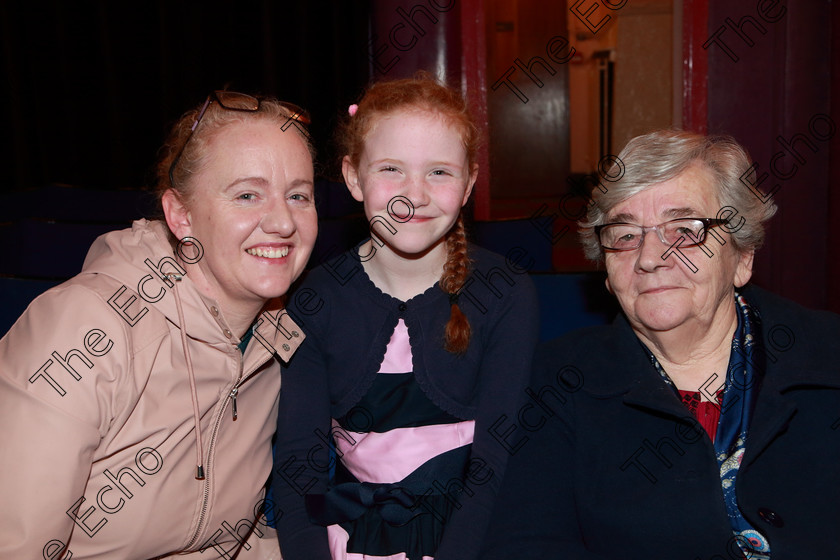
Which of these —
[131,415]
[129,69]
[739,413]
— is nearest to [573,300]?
[739,413]

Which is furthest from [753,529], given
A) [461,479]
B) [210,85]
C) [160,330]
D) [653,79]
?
[653,79]

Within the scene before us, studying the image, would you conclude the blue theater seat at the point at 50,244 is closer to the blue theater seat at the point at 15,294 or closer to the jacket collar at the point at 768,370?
the blue theater seat at the point at 15,294

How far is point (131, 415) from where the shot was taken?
1407 mm

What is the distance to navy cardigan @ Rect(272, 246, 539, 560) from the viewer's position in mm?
1668

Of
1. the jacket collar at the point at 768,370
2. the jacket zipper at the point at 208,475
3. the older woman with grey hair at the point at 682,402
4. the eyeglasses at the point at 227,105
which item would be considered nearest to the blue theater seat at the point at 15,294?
the eyeglasses at the point at 227,105

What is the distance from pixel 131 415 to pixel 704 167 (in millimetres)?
1380

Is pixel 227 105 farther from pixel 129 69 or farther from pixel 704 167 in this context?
pixel 129 69

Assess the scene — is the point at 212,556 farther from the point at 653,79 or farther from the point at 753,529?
the point at 653,79

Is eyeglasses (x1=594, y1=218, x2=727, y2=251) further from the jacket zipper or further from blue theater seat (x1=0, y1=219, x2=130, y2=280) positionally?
blue theater seat (x1=0, y1=219, x2=130, y2=280)

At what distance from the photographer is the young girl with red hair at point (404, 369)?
5.48ft

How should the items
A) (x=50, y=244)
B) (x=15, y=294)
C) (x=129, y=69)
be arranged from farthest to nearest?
(x=129, y=69), (x=50, y=244), (x=15, y=294)

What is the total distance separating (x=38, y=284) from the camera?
185cm

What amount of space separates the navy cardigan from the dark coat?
8 cm

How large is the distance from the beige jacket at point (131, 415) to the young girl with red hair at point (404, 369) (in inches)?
5.3
